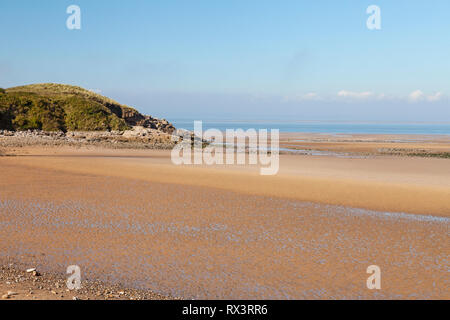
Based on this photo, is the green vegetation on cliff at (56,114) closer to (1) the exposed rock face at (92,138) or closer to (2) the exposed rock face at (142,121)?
(2) the exposed rock face at (142,121)

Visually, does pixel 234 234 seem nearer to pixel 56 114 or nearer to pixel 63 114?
pixel 56 114

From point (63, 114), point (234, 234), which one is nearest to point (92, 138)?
point (63, 114)

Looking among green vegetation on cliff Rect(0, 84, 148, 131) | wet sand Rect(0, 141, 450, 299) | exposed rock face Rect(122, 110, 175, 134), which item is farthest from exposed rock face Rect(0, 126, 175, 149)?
wet sand Rect(0, 141, 450, 299)

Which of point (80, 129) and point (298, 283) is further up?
point (80, 129)

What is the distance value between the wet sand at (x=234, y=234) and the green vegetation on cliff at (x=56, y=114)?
2963cm

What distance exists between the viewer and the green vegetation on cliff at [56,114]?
44875 millimetres

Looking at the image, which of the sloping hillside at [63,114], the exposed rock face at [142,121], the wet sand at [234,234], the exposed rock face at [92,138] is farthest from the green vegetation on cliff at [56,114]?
the wet sand at [234,234]

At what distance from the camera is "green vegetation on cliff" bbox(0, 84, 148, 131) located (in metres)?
44.9

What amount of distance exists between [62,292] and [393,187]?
47.8ft

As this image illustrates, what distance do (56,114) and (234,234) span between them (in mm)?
42457

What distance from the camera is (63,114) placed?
158ft
